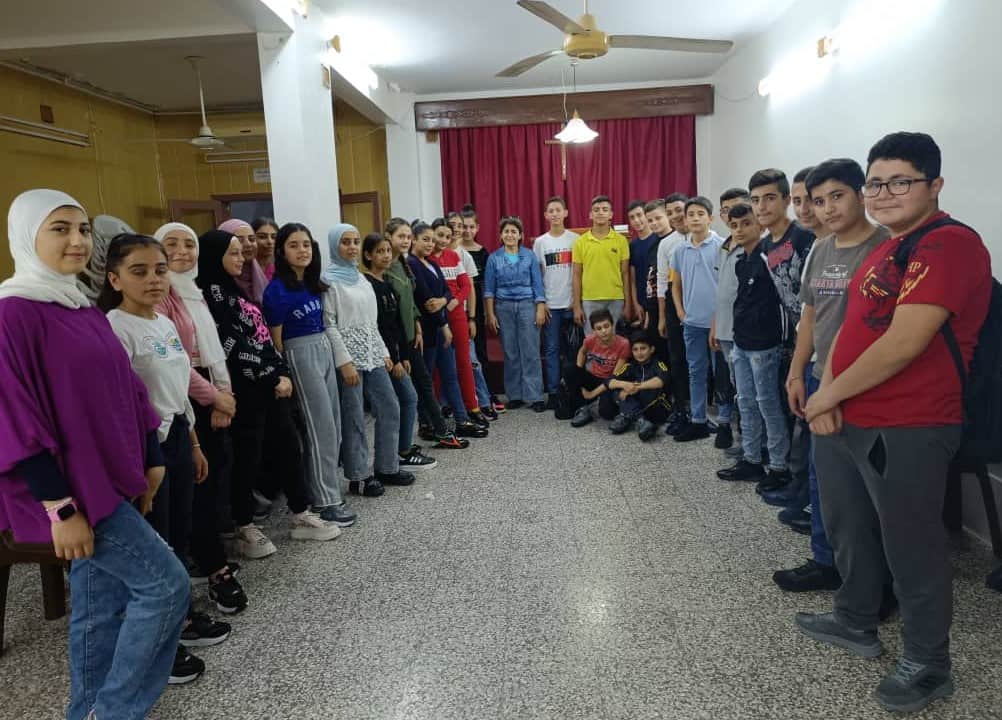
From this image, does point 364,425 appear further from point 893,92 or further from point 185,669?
point 893,92

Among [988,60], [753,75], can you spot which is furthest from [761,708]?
[753,75]

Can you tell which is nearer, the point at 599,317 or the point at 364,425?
the point at 364,425

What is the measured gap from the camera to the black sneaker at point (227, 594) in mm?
2199

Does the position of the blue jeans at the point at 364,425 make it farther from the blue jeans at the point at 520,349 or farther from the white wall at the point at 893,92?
the white wall at the point at 893,92

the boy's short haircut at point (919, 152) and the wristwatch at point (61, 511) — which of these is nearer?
the wristwatch at point (61, 511)

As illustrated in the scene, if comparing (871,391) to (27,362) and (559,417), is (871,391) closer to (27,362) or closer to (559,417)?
(27,362)

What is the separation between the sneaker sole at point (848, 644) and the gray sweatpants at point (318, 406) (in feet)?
6.31

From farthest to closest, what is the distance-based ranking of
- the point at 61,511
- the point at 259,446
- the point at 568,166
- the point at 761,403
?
the point at 568,166 < the point at 761,403 < the point at 259,446 < the point at 61,511

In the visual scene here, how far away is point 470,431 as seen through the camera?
4.24 m

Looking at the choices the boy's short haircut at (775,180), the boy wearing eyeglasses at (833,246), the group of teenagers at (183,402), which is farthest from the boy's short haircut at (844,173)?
the group of teenagers at (183,402)

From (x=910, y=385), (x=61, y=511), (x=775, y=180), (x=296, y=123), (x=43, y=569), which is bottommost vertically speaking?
(x=43, y=569)

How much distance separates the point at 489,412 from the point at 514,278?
3.27ft

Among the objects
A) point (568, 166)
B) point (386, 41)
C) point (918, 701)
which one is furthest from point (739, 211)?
point (568, 166)

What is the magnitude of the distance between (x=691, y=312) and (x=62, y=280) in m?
3.25
